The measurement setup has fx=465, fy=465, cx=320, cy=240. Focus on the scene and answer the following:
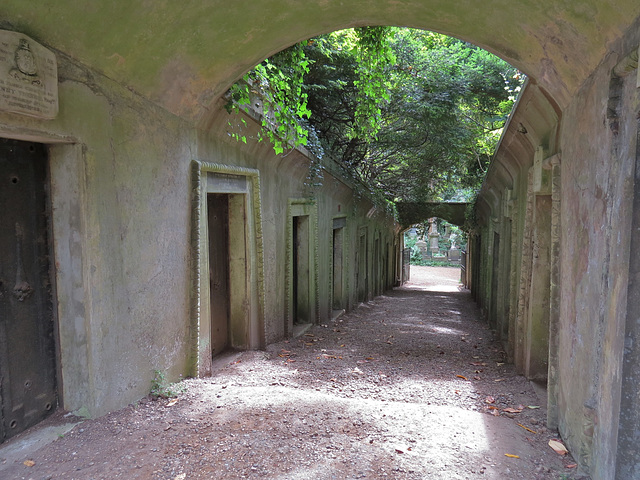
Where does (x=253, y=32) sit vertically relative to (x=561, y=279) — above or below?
above

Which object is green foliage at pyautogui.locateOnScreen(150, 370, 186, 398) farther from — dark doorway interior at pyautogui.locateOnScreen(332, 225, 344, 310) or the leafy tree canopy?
dark doorway interior at pyautogui.locateOnScreen(332, 225, 344, 310)

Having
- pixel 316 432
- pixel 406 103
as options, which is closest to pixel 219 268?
pixel 316 432

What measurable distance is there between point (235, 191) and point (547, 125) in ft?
11.1

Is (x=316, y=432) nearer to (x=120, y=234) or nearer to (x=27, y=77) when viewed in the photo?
(x=120, y=234)

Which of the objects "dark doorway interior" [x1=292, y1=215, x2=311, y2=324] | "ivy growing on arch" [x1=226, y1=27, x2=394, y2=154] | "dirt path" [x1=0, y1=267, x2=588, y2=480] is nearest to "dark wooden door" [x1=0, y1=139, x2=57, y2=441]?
"dirt path" [x1=0, y1=267, x2=588, y2=480]

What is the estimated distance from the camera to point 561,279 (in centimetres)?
347

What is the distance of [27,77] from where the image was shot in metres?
2.62

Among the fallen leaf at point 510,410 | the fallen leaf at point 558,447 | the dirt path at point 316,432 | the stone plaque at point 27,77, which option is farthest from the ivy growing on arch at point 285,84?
the fallen leaf at point 558,447

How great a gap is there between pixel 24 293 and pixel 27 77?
1.38m

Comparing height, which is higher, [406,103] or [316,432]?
[406,103]

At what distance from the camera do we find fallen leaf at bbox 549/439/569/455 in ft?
10.3

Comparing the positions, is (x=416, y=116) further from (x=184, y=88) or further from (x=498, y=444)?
(x=498, y=444)

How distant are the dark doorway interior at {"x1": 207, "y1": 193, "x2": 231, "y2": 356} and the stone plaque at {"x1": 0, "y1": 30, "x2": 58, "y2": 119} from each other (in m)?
2.94

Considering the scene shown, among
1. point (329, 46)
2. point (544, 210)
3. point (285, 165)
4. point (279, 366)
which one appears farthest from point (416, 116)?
point (279, 366)
